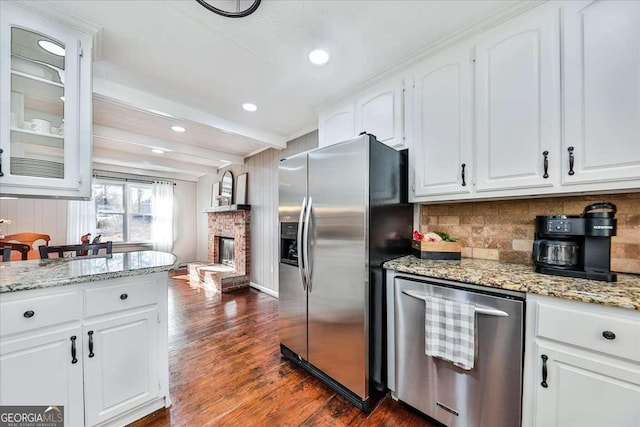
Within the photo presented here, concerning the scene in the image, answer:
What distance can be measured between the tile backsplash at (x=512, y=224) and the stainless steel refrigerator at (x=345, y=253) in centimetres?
33

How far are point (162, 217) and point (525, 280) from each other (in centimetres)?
669

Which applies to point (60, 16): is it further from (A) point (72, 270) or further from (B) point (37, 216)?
(B) point (37, 216)

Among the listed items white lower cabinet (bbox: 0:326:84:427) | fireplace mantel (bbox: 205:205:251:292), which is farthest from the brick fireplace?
white lower cabinet (bbox: 0:326:84:427)

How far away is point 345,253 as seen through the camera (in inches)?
67.5

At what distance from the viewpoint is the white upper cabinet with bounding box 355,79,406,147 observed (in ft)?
6.67

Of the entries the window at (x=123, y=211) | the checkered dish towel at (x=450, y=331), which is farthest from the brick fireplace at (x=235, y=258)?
the checkered dish towel at (x=450, y=331)

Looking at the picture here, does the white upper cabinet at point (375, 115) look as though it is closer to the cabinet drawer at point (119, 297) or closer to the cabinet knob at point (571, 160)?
the cabinet knob at point (571, 160)

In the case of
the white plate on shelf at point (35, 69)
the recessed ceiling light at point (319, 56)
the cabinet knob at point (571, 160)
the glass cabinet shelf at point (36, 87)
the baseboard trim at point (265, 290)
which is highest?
the recessed ceiling light at point (319, 56)

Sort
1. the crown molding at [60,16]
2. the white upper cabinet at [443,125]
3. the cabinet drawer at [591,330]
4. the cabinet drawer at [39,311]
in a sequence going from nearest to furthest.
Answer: the cabinet drawer at [591,330] < the cabinet drawer at [39,311] < the crown molding at [60,16] < the white upper cabinet at [443,125]

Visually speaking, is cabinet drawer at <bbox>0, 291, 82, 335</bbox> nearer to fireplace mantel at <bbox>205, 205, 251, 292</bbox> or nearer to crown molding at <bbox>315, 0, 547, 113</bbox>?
crown molding at <bbox>315, 0, 547, 113</bbox>

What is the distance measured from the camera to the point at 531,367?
1.21 m

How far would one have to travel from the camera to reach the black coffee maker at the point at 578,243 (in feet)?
3.95

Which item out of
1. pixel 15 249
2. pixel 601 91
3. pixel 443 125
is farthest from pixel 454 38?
pixel 15 249

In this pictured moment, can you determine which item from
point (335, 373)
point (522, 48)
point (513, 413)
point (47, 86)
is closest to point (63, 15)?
point (47, 86)
